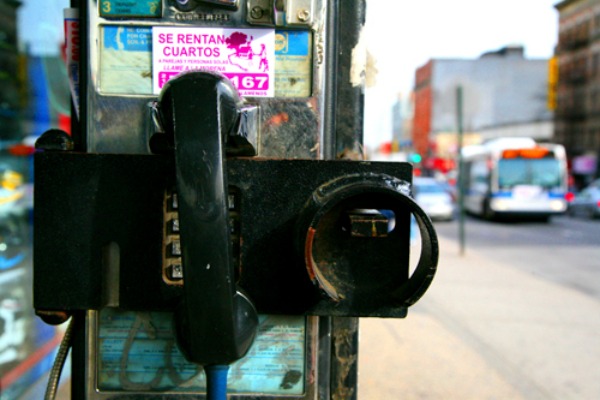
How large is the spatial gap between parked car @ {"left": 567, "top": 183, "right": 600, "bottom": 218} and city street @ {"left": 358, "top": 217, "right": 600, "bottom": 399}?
15.6 m

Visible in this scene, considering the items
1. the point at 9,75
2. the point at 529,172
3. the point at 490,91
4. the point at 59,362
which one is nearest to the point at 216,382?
the point at 59,362

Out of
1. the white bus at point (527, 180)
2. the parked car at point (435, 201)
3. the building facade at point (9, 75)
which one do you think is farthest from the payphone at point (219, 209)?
the white bus at point (527, 180)

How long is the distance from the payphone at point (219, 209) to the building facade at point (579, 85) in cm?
4309

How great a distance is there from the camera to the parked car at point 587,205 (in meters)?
24.5

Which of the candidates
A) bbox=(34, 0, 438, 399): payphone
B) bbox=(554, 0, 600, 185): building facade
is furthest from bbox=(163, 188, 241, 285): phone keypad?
bbox=(554, 0, 600, 185): building facade

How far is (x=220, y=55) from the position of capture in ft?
4.16

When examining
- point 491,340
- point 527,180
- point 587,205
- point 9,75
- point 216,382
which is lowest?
point 587,205

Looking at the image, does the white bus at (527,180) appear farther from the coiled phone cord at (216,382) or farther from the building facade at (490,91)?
the building facade at (490,91)

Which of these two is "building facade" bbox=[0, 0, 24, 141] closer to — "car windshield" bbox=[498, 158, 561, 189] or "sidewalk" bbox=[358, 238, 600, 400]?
"sidewalk" bbox=[358, 238, 600, 400]

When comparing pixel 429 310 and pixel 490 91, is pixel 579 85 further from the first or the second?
pixel 429 310

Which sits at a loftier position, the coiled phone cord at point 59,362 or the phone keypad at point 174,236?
the phone keypad at point 174,236

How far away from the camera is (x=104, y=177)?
1.19 meters

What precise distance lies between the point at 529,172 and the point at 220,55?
20753 mm

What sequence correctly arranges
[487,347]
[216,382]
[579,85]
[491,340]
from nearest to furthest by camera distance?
[216,382], [487,347], [491,340], [579,85]
